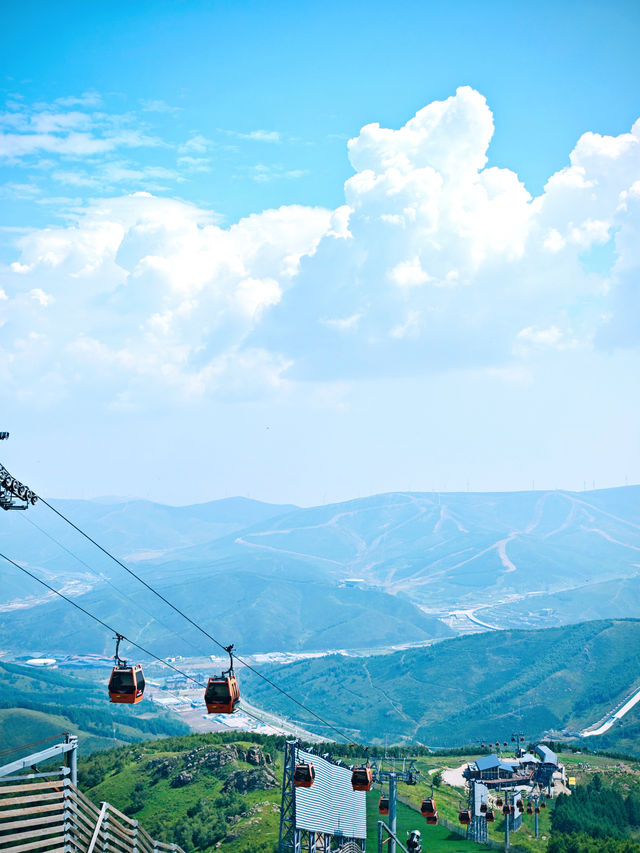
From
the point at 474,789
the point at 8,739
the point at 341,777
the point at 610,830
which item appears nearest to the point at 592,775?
the point at 610,830

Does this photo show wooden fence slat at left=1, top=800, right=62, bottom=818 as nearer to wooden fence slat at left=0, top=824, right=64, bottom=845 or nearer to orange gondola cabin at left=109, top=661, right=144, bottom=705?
wooden fence slat at left=0, top=824, right=64, bottom=845

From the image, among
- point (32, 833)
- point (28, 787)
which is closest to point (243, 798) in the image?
point (32, 833)

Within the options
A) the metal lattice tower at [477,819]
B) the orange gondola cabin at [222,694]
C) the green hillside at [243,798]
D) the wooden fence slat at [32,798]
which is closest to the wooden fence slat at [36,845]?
the wooden fence slat at [32,798]

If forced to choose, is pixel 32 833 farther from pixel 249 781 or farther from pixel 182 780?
pixel 182 780

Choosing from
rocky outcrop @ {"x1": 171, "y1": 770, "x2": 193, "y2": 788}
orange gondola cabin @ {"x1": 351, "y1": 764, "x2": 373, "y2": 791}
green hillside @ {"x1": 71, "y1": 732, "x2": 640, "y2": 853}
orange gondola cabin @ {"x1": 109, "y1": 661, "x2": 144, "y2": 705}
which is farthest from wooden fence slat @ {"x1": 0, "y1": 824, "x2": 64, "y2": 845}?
rocky outcrop @ {"x1": 171, "y1": 770, "x2": 193, "y2": 788}

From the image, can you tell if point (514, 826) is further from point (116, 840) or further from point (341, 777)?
point (116, 840)
